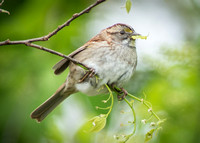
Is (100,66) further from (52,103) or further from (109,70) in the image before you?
(52,103)

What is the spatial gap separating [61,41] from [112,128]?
3.41ft

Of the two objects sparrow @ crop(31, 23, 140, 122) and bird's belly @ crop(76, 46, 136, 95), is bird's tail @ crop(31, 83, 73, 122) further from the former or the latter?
bird's belly @ crop(76, 46, 136, 95)

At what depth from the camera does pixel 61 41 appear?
3.88 meters

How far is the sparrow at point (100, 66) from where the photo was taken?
329 centimetres

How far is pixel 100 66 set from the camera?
3258 mm

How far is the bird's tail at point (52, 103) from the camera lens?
12.1 feet

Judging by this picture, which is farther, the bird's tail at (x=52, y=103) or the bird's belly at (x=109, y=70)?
the bird's tail at (x=52, y=103)

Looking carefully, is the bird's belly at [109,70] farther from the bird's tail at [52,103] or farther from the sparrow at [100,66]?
the bird's tail at [52,103]

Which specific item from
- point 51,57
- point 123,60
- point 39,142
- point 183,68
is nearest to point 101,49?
point 123,60

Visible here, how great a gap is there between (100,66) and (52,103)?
0.87 metres

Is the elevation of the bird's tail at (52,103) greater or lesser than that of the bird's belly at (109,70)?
lesser

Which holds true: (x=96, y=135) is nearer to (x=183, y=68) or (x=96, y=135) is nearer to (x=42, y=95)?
(x=42, y=95)

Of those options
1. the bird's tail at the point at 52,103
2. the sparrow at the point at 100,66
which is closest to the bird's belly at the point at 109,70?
the sparrow at the point at 100,66

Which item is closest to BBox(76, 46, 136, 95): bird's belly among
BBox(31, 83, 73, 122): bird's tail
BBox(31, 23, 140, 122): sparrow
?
BBox(31, 23, 140, 122): sparrow
